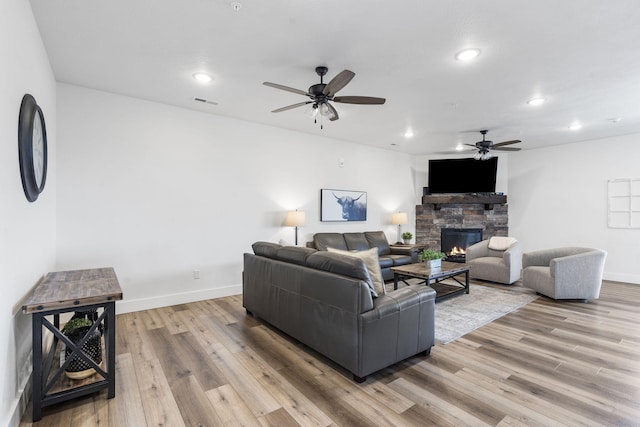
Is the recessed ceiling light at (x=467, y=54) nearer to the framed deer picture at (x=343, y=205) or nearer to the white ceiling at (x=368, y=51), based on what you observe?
the white ceiling at (x=368, y=51)

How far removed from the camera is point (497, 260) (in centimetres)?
563

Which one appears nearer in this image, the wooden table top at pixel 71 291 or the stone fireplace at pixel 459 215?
the wooden table top at pixel 71 291

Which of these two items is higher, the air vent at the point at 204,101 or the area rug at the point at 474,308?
the air vent at the point at 204,101

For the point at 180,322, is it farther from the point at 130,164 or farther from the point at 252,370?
the point at 130,164

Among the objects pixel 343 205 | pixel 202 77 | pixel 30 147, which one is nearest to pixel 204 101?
pixel 202 77

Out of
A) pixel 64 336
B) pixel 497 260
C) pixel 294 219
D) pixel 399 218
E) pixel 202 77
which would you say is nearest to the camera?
pixel 64 336

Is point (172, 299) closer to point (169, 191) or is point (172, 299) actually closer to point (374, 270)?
point (169, 191)

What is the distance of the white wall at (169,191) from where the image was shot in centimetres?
365

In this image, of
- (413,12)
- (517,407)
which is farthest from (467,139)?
(517,407)

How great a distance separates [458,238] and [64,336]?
7.24 metres

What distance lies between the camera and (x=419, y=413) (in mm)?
1989

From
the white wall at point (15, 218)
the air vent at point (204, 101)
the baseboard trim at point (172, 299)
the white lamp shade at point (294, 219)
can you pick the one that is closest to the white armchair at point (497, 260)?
the white lamp shade at point (294, 219)

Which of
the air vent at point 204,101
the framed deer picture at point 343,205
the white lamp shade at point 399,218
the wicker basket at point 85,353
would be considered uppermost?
the air vent at point 204,101

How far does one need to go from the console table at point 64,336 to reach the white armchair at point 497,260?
5.52 meters
